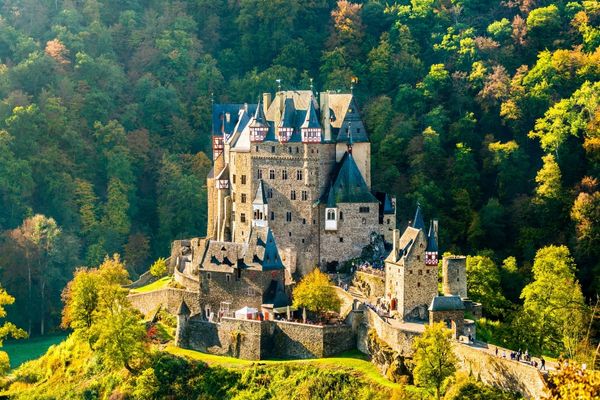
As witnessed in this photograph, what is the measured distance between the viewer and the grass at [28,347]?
8962 centimetres

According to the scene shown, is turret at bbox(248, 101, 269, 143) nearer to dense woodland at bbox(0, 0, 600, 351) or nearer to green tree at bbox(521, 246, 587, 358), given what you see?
dense woodland at bbox(0, 0, 600, 351)

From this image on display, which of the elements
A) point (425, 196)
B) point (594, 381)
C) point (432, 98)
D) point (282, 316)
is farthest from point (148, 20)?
point (594, 381)

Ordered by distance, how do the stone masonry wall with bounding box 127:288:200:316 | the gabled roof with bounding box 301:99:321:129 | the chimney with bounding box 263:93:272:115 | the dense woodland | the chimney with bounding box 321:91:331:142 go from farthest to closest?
1. the dense woodland
2. the chimney with bounding box 263:93:272:115
3. the chimney with bounding box 321:91:331:142
4. the gabled roof with bounding box 301:99:321:129
5. the stone masonry wall with bounding box 127:288:200:316

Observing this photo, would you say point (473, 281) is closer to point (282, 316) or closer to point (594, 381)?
point (282, 316)

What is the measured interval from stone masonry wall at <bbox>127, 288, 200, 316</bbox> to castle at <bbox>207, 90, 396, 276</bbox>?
17.4 ft

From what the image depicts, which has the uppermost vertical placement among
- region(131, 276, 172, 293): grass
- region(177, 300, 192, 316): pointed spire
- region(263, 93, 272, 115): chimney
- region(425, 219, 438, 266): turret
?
region(263, 93, 272, 115): chimney

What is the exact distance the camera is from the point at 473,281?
7812cm

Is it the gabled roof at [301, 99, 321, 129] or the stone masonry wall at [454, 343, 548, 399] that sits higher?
the gabled roof at [301, 99, 321, 129]

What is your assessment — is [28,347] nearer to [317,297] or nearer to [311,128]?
[311,128]

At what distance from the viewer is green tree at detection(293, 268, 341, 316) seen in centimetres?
7312

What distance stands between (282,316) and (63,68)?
50264 millimetres

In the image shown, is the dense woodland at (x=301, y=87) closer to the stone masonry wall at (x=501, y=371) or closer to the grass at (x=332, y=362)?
the grass at (x=332, y=362)

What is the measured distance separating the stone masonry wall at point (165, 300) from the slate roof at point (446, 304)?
47.3 ft

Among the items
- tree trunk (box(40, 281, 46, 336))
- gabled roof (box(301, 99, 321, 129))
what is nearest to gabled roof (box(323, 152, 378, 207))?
gabled roof (box(301, 99, 321, 129))
